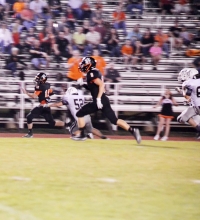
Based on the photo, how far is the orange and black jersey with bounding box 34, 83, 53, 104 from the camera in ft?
43.8

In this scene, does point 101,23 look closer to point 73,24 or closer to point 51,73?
point 73,24

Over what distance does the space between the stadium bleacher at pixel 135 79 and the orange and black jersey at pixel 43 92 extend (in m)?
1.18

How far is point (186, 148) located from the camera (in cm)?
1170

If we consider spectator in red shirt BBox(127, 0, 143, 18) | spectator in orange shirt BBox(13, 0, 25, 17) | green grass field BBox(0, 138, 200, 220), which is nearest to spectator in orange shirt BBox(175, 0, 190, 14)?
spectator in red shirt BBox(127, 0, 143, 18)

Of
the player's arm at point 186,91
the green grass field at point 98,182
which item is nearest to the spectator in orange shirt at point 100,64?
the player's arm at point 186,91

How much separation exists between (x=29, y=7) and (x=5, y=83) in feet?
11.7

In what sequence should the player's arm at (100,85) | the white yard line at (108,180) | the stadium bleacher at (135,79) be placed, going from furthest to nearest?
the stadium bleacher at (135,79) < the player's arm at (100,85) < the white yard line at (108,180)

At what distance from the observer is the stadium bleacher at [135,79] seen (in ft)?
49.6

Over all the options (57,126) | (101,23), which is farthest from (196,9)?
(57,126)

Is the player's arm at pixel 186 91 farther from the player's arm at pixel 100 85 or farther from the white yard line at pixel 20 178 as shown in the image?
the white yard line at pixel 20 178

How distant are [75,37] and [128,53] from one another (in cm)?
150

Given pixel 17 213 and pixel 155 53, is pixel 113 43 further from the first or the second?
pixel 17 213

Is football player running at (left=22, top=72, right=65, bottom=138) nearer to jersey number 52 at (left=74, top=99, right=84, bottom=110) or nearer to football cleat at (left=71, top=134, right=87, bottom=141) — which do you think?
jersey number 52 at (left=74, top=99, right=84, bottom=110)

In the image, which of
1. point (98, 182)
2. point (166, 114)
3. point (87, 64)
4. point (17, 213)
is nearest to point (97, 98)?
point (87, 64)
